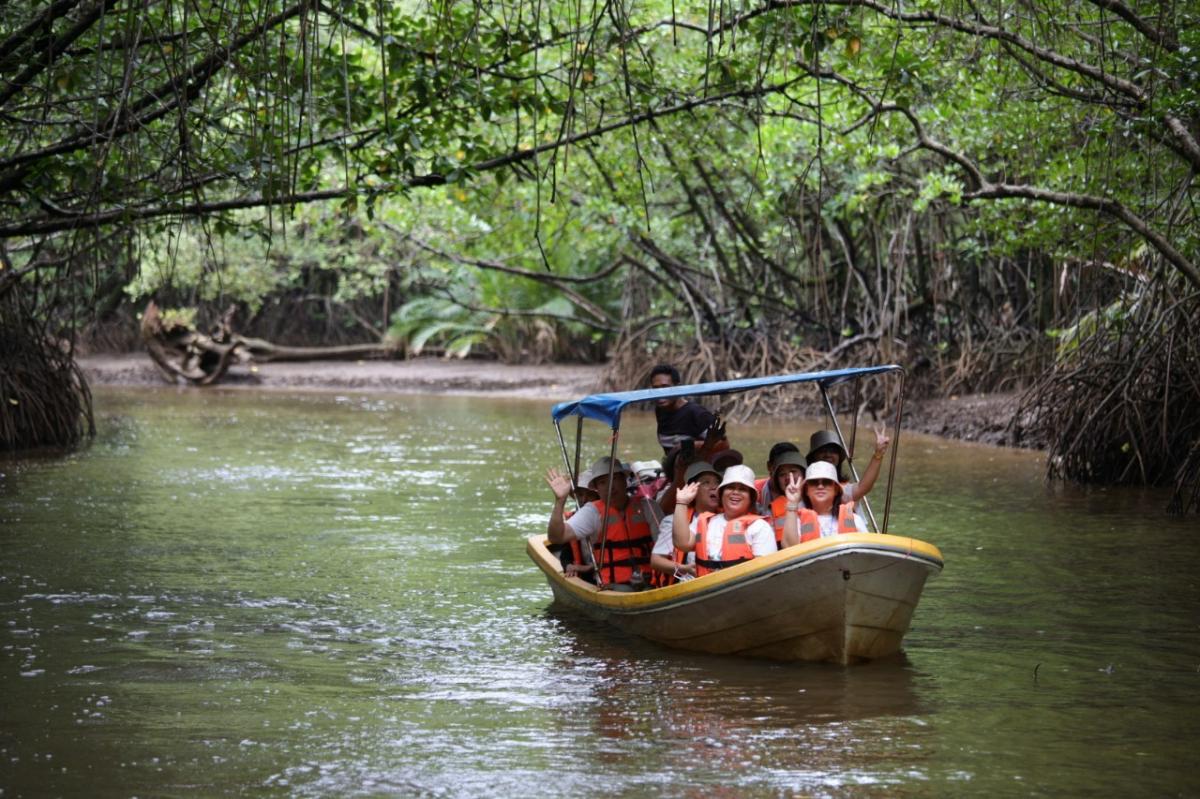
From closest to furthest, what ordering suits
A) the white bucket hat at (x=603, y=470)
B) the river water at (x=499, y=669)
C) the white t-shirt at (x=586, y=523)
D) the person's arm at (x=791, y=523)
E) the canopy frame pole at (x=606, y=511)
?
the river water at (x=499, y=669) → the person's arm at (x=791, y=523) → the canopy frame pole at (x=606, y=511) → the white bucket hat at (x=603, y=470) → the white t-shirt at (x=586, y=523)

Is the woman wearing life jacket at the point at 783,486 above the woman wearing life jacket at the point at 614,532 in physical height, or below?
above

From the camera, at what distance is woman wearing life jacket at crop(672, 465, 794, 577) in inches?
267

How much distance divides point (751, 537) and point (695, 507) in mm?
628

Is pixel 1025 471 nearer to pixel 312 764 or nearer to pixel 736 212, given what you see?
pixel 736 212

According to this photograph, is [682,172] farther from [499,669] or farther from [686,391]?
[499,669]

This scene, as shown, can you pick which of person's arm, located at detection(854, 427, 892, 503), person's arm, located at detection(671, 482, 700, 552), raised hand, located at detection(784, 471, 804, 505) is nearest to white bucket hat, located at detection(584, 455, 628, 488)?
person's arm, located at detection(671, 482, 700, 552)

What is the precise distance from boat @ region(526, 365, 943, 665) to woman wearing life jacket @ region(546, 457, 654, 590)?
68 cm

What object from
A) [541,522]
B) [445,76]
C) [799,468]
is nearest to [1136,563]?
[799,468]

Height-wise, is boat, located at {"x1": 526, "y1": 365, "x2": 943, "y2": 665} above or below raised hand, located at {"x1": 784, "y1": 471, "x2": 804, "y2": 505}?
below

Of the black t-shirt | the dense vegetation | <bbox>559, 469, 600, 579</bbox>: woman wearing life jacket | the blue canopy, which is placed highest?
the dense vegetation

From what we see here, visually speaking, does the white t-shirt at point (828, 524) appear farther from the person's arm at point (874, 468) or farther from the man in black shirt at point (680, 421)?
the man in black shirt at point (680, 421)

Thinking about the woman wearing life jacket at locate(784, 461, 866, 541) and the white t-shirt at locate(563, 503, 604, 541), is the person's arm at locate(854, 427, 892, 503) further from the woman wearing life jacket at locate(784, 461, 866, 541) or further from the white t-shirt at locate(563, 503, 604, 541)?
the white t-shirt at locate(563, 503, 604, 541)

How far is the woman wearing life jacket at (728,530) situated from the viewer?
6770 mm

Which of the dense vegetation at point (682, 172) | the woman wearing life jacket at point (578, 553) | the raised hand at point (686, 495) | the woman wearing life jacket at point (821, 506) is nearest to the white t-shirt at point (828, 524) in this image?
the woman wearing life jacket at point (821, 506)
